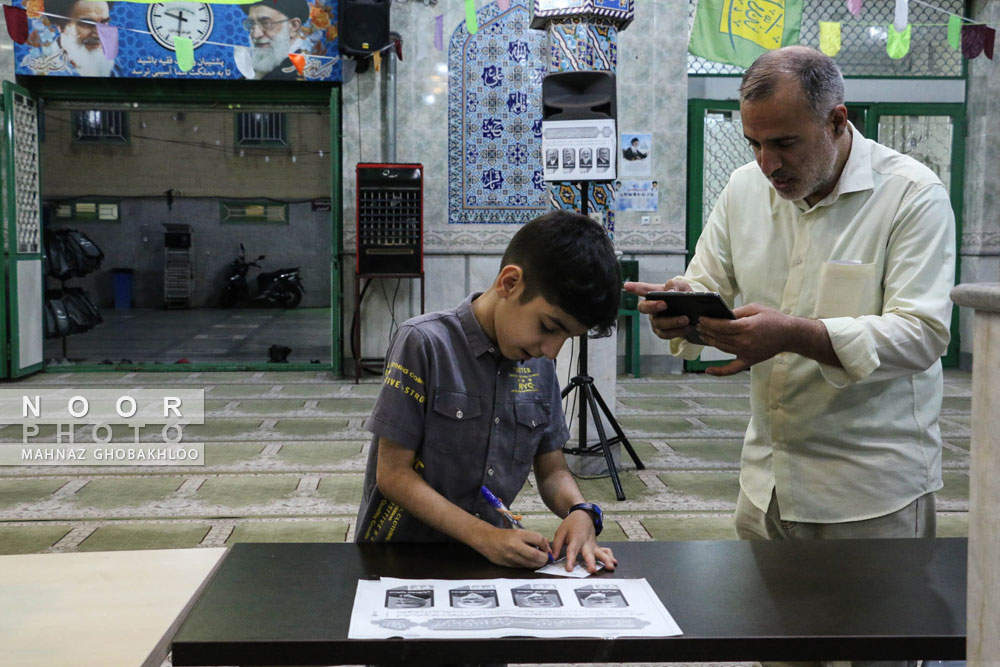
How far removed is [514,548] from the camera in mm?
1528

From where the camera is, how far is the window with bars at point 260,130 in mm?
17625

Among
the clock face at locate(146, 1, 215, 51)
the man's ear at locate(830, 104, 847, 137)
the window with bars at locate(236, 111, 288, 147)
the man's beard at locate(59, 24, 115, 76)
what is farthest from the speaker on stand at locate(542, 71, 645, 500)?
the window with bars at locate(236, 111, 288, 147)

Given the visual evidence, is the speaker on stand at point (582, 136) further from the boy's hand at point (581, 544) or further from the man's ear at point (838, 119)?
the boy's hand at point (581, 544)

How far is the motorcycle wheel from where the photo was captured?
54.5 ft

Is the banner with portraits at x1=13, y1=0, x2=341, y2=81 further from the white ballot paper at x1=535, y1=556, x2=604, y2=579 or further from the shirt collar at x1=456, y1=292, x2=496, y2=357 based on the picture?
the white ballot paper at x1=535, y1=556, x2=604, y2=579

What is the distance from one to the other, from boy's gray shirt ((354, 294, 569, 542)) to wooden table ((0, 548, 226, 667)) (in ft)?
1.19

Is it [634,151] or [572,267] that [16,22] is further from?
[572,267]

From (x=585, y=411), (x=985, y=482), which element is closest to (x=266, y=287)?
(x=585, y=411)

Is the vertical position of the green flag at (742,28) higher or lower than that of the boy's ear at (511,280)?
higher

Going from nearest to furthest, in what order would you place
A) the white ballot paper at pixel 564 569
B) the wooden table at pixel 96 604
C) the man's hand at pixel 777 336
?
1. the wooden table at pixel 96 604
2. the white ballot paper at pixel 564 569
3. the man's hand at pixel 777 336

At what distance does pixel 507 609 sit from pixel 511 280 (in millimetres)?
601

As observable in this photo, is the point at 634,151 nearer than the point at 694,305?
No

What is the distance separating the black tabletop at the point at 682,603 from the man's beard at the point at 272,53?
6.94 meters

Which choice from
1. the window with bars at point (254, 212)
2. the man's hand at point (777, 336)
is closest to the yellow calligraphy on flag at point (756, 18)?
the man's hand at point (777, 336)
